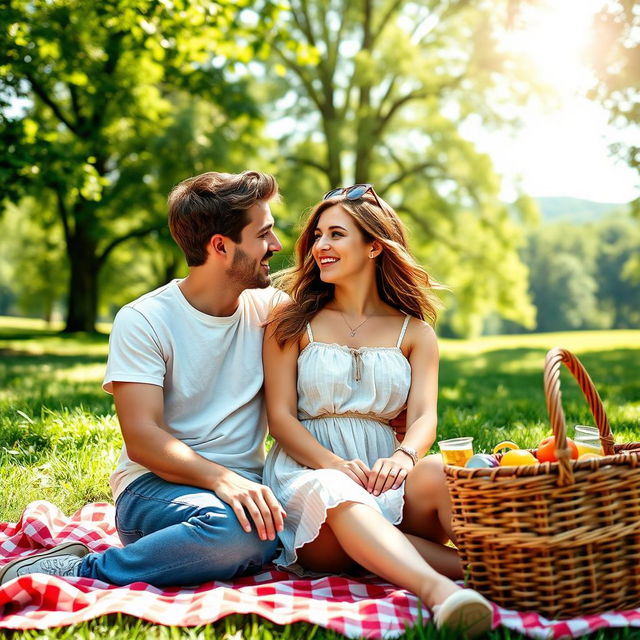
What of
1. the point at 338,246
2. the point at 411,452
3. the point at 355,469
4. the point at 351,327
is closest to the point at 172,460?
the point at 355,469

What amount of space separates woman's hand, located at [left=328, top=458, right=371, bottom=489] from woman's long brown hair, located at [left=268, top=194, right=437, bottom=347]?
767mm

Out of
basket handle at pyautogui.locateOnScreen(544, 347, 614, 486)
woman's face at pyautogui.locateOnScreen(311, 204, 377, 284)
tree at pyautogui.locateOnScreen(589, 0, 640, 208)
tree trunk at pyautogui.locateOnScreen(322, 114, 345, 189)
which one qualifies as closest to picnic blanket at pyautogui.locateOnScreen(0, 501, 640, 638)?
A: basket handle at pyautogui.locateOnScreen(544, 347, 614, 486)

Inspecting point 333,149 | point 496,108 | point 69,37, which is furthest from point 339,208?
point 496,108

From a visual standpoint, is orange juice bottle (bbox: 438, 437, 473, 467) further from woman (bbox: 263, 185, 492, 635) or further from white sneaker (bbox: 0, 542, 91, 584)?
white sneaker (bbox: 0, 542, 91, 584)

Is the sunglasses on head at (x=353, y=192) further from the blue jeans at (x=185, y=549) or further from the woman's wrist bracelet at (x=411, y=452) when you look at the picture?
the blue jeans at (x=185, y=549)

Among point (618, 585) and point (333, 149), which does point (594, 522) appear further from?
point (333, 149)

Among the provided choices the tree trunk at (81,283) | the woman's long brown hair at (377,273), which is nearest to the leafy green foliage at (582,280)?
the tree trunk at (81,283)

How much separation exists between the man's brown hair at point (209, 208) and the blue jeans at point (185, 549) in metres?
1.14

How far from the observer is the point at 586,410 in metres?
6.36

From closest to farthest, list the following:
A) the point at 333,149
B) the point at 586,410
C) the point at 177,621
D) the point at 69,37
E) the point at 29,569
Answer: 1. the point at 177,621
2. the point at 29,569
3. the point at 586,410
4. the point at 69,37
5. the point at 333,149

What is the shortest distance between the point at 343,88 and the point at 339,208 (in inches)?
809

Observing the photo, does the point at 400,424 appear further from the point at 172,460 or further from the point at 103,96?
the point at 103,96

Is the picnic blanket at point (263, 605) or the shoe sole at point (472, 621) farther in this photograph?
the picnic blanket at point (263, 605)

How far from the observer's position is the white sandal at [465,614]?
7.70ft
